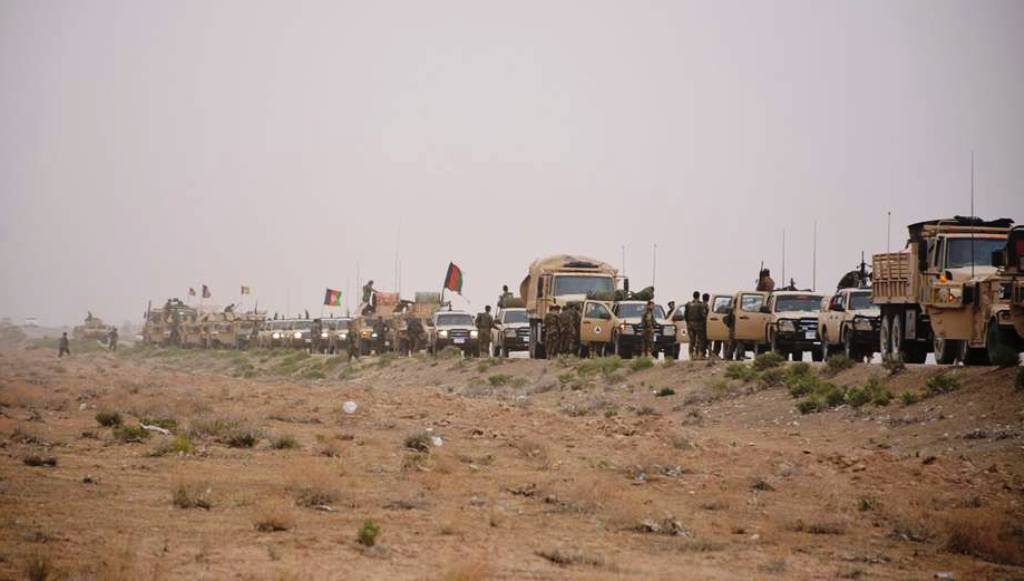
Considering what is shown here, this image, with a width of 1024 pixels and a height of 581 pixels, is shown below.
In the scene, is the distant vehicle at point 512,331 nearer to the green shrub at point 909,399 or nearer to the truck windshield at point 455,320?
the truck windshield at point 455,320

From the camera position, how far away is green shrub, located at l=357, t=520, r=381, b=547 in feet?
35.7

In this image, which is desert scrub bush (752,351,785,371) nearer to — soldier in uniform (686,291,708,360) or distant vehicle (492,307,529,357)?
soldier in uniform (686,291,708,360)

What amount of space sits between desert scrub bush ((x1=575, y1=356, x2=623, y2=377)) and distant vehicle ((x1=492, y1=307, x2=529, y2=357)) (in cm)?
1073

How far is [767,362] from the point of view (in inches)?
1125

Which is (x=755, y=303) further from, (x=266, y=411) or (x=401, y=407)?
(x=266, y=411)

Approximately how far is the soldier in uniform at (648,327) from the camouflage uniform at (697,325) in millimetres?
1455

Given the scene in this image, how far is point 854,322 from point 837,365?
112 inches

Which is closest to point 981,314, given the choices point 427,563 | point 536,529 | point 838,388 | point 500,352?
point 838,388

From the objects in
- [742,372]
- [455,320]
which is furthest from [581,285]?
[742,372]

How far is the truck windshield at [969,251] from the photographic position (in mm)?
23500

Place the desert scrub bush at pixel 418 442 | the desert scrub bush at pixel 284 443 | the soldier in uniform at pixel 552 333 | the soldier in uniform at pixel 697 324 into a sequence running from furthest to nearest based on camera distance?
the soldier in uniform at pixel 552 333, the soldier in uniform at pixel 697 324, the desert scrub bush at pixel 418 442, the desert scrub bush at pixel 284 443

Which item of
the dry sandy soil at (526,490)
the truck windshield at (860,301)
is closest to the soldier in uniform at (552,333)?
the truck windshield at (860,301)

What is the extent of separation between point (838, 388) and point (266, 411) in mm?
10602

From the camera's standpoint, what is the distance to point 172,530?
11.6 metres
